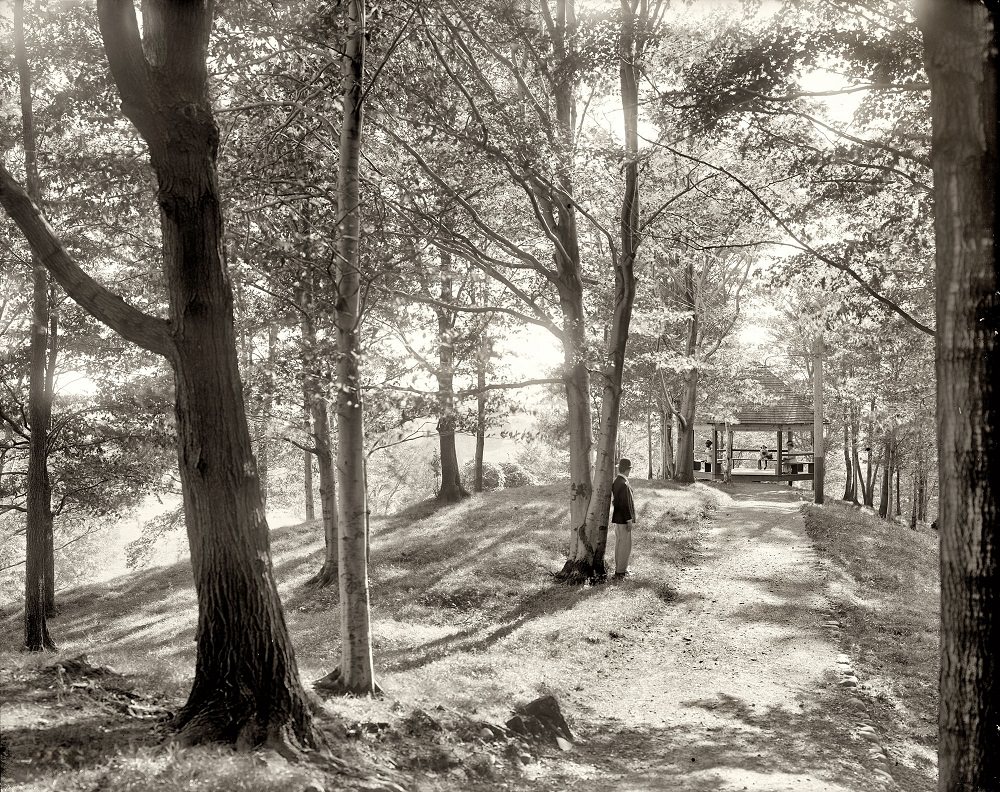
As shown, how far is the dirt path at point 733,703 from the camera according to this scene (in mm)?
5871

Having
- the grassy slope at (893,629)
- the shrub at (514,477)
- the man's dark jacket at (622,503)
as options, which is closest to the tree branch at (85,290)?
the grassy slope at (893,629)

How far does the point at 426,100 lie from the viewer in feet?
29.3

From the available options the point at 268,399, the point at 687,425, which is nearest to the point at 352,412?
the point at 268,399

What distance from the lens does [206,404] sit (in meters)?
4.94

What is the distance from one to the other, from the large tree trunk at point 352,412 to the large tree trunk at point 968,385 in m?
4.38

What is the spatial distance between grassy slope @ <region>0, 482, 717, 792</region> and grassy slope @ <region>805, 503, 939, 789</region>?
2.86 m

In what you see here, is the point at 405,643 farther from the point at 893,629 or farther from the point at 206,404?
the point at 893,629

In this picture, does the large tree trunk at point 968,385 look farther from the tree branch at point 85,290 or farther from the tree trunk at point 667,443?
the tree trunk at point 667,443

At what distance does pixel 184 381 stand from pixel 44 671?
10.1 feet

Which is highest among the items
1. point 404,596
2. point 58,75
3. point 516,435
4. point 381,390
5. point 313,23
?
point 58,75

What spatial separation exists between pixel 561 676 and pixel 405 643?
94.3 inches

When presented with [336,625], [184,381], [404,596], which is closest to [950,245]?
[184,381]

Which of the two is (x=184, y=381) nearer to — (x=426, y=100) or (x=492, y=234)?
(x=426, y=100)

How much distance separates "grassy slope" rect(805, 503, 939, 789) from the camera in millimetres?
6541
